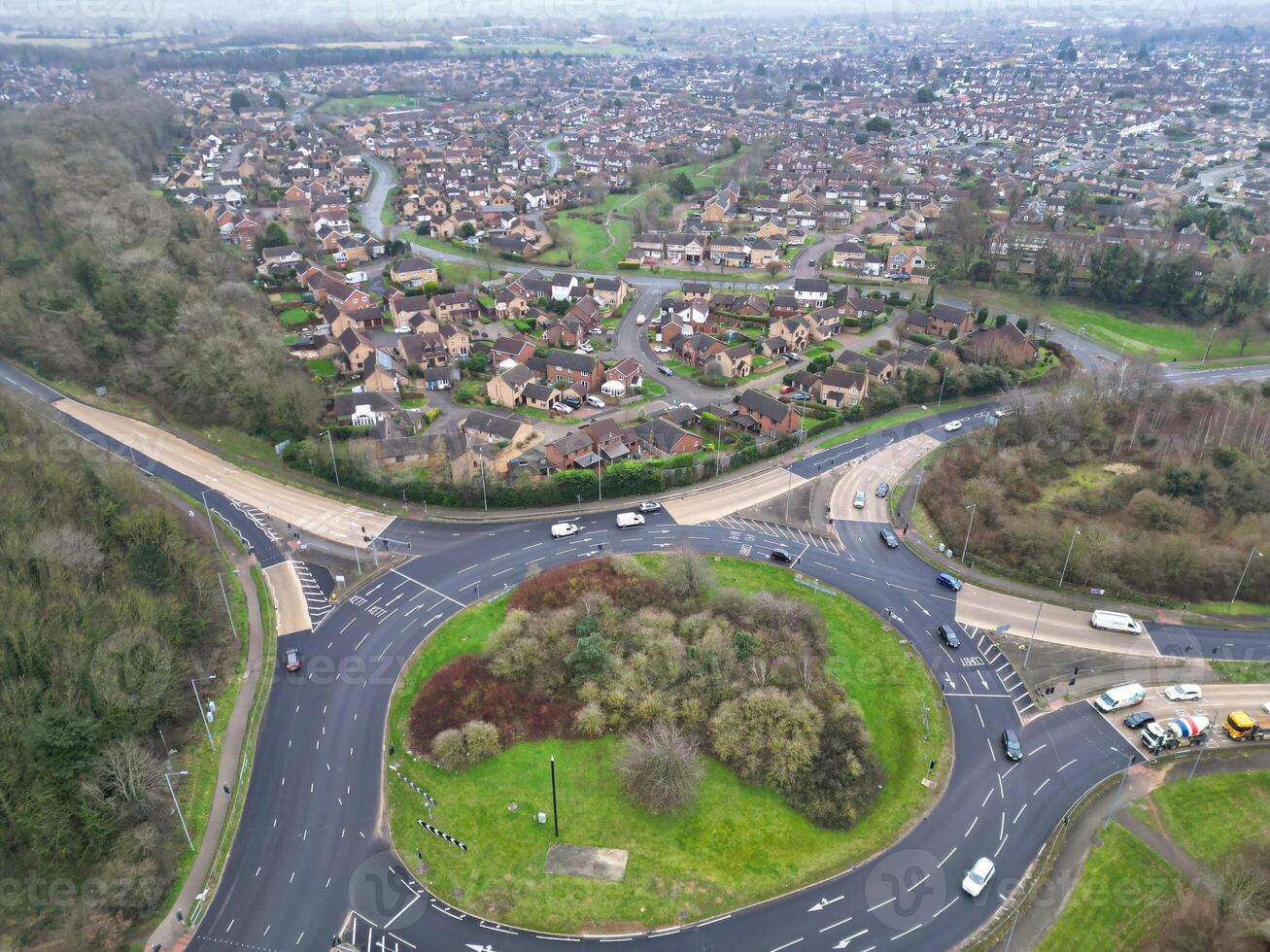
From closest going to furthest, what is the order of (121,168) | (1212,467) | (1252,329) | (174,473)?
(1212,467)
(174,473)
(1252,329)
(121,168)

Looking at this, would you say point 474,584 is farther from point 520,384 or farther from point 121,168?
point 121,168

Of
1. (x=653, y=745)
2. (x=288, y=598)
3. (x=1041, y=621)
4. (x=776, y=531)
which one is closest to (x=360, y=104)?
(x=288, y=598)

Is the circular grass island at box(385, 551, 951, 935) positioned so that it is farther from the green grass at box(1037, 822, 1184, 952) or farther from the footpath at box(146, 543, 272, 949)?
the footpath at box(146, 543, 272, 949)

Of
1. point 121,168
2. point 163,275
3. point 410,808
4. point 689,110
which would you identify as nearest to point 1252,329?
point 410,808

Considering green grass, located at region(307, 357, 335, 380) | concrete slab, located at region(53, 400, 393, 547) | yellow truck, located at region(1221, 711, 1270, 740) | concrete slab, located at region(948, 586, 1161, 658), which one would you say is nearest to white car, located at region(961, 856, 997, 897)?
yellow truck, located at region(1221, 711, 1270, 740)

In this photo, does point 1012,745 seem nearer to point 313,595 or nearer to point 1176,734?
point 1176,734

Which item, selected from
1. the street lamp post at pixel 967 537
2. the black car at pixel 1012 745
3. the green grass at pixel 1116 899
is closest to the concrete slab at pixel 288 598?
the black car at pixel 1012 745
